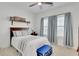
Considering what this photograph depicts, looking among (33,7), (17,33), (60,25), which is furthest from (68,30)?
(17,33)

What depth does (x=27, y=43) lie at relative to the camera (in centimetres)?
118

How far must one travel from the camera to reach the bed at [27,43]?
3.78 ft

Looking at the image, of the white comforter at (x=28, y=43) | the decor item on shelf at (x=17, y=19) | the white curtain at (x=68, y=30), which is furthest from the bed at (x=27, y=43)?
the white curtain at (x=68, y=30)

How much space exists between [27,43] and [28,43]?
0.01 metres

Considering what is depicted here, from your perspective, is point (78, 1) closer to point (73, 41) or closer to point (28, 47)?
point (73, 41)

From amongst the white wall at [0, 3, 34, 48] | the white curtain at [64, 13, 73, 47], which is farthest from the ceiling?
the white curtain at [64, 13, 73, 47]

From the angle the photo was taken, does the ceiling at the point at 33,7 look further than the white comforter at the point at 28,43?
No

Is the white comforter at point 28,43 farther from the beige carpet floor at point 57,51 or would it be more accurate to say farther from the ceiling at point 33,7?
the ceiling at point 33,7

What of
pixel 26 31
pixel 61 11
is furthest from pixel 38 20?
pixel 61 11

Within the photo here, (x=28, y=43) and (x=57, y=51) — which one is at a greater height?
(x=28, y=43)

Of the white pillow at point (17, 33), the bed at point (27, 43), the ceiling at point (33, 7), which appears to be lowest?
the bed at point (27, 43)

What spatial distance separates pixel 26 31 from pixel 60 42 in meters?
0.48

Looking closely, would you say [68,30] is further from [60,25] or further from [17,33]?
[17,33]

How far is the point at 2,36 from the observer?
1.13 m
